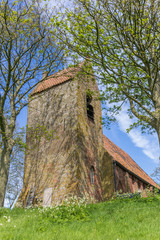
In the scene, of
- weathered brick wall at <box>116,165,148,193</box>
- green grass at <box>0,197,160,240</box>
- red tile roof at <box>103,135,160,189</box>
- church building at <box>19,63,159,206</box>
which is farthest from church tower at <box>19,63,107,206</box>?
green grass at <box>0,197,160,240</box>

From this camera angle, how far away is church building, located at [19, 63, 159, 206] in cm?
1508

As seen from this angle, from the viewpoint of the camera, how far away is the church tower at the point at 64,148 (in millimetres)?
14969

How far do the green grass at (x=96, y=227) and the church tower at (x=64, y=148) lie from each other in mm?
6535

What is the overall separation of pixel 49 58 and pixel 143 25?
6400 millimetres

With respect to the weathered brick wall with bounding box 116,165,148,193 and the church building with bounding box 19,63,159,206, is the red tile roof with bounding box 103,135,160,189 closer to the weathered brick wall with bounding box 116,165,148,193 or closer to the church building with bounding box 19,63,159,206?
the weathered brick wall with bounding box 116,165,148,193

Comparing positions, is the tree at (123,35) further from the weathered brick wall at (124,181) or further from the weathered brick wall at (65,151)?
the weathered brick wall at (124,181)

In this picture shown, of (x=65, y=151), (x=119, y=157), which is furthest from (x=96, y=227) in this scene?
(x=119, y=157)

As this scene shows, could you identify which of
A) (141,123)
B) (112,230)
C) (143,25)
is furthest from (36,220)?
(143,25)

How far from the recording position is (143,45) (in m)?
10.3

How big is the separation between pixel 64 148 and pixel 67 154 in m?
0.62

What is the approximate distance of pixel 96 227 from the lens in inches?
266

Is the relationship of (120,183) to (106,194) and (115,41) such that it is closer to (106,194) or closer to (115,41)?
(106,194)

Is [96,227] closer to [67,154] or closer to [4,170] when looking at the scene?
[4,170]

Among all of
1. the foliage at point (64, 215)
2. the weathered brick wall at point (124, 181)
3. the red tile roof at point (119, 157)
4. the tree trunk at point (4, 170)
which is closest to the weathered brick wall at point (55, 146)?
the tree trunk at point (4, 170)
